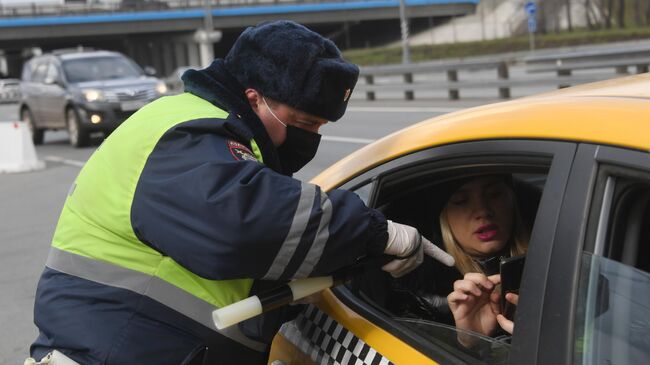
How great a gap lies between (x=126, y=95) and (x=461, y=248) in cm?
1400

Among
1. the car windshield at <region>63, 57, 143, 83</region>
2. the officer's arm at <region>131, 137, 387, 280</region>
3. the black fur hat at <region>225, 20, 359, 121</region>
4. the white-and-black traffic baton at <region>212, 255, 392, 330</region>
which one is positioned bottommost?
the white-and-black traffic baton at <region>212, 255, 392, 330</region>

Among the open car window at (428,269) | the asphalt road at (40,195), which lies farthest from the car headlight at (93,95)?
the open car window at (428,269)

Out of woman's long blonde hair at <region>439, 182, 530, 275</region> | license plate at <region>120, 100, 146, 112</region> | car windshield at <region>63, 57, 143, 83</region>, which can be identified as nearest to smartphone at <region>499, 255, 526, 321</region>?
woman's long blonde hair at <region>439, 182, 530, 275</region>

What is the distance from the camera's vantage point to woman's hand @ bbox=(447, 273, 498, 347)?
2.19 meters

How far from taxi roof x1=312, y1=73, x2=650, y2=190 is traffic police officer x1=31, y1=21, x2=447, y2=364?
234 mm

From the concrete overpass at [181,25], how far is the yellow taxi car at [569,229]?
210ft

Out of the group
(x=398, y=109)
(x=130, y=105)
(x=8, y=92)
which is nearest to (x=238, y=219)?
(x=130, y=105)

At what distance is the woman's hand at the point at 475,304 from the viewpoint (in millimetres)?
2188

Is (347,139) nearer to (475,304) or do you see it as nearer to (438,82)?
(438,82)

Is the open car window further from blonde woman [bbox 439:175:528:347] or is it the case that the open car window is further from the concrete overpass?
the concrete overpass

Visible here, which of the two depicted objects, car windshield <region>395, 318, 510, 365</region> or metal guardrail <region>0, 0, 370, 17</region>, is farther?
metal guardrail <region>0, 0, 370, 17</region>

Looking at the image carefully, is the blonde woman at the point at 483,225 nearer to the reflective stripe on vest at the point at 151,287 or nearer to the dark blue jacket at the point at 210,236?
the dark blue jacket at the point at 210,236

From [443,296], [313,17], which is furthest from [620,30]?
[443,296]

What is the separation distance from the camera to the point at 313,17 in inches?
2815
